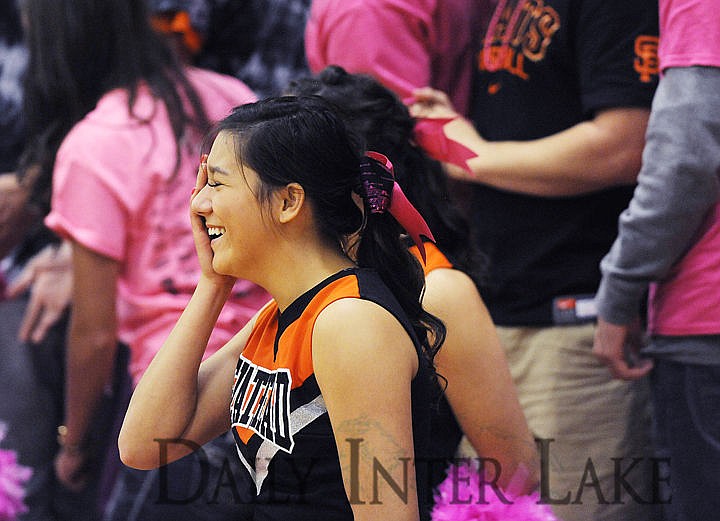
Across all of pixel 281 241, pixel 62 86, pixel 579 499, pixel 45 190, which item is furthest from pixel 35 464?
pixel 281 241

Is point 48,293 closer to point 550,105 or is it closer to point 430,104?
point 430,104

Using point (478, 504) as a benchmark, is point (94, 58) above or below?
above

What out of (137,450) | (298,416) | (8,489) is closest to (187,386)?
(137,450)

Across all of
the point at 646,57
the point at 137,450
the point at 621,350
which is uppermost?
the point at 646,57

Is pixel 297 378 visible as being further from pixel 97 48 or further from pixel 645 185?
pixel 97 48

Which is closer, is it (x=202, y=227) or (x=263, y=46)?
(x=202, y=227)

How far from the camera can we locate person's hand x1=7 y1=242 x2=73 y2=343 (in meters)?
3.05

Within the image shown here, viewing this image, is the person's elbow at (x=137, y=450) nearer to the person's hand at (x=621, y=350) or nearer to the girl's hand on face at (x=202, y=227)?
the girl's hand on face at (x=202, y=227)

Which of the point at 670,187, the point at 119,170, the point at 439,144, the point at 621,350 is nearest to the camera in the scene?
the point at 670,187

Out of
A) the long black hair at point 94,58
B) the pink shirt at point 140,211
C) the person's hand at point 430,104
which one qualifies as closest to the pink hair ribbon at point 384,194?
the person's hand at point 430,104

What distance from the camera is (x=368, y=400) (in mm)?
1339

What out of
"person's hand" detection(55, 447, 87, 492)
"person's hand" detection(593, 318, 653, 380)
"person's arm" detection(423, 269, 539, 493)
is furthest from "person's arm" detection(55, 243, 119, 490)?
"person's hand" detection(593, 318, 653, 380)

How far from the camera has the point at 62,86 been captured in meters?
2.62

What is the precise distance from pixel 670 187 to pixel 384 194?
0.65m
